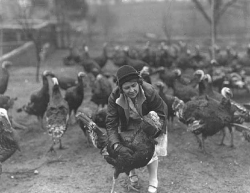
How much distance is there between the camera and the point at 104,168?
570 cm

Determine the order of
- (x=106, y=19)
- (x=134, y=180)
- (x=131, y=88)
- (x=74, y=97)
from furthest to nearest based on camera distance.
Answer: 1. (x=106, y=19)
2. (x=74, y=97)
3. (x=134, y=180)
4. (x=131, y=88)

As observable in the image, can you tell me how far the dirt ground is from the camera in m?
5.05

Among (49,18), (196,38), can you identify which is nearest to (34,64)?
(49,18)

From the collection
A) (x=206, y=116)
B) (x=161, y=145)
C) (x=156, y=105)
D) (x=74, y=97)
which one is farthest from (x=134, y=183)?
(x=74, y=97)

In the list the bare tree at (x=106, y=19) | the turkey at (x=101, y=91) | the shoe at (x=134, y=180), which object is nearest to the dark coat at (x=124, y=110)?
the shoe at (x=134, y=180)

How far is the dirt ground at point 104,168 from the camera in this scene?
199 inches

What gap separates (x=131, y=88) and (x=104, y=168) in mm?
2271

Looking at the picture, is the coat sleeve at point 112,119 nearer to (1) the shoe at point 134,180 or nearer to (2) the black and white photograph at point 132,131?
(2) the black and white photograph at point 132,131

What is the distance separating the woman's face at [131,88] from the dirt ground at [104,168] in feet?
5.54

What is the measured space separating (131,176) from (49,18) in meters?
17.1

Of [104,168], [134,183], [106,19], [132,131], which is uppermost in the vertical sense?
[106,19]

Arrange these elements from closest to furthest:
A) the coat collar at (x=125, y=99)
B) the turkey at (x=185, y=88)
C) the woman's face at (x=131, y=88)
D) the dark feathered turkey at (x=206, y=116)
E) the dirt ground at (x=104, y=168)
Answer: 1. the woman's face at (x=131, y=88)
2. the coat collar at (x=125, y=99)
3. the dirt ground at (x=104, y=168)
4. the dark feathered turkey at (x=206, y=116)
5. the turkey at (x=185, y=88)

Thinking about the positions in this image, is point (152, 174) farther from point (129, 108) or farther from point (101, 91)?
point (101, 91)

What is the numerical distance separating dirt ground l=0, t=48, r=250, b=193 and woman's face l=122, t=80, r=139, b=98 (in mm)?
1689
